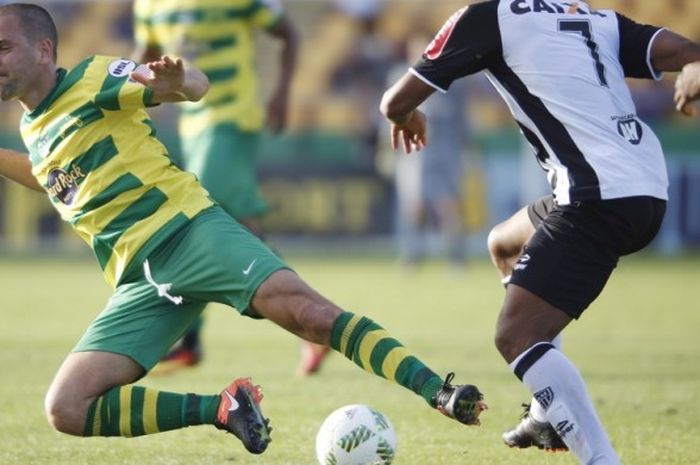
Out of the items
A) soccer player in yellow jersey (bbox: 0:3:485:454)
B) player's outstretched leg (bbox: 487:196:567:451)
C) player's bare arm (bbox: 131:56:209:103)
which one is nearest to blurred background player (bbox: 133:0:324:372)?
player's outstretched leg (bbox: 487:196:567:451)

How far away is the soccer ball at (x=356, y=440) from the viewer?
477 cm

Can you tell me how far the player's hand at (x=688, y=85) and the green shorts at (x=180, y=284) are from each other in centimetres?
155

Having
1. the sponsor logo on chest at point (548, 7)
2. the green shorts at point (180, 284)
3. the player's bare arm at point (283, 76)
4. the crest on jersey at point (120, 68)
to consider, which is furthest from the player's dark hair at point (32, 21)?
the player's bare arm at point (283, 76)

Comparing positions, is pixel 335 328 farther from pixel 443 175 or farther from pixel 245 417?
pixel 443 175

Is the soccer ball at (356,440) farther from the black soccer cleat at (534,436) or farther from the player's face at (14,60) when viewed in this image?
the player's face at (14,60)

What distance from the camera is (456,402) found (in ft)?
14.6

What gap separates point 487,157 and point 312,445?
43.8 ft

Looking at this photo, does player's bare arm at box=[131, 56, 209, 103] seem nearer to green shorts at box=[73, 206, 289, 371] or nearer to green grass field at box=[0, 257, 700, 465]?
green shorts at box=[73, 206, 289, 371]

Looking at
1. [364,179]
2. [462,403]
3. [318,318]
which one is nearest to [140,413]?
[318,318]

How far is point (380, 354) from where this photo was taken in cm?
475

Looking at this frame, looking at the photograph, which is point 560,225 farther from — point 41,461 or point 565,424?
point 41,461

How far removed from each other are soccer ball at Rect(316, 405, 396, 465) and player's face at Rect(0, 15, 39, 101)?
170 cm

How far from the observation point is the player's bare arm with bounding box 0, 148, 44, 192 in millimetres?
5477

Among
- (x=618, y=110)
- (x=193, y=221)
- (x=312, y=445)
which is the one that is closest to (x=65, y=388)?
(x=193, y=221)
